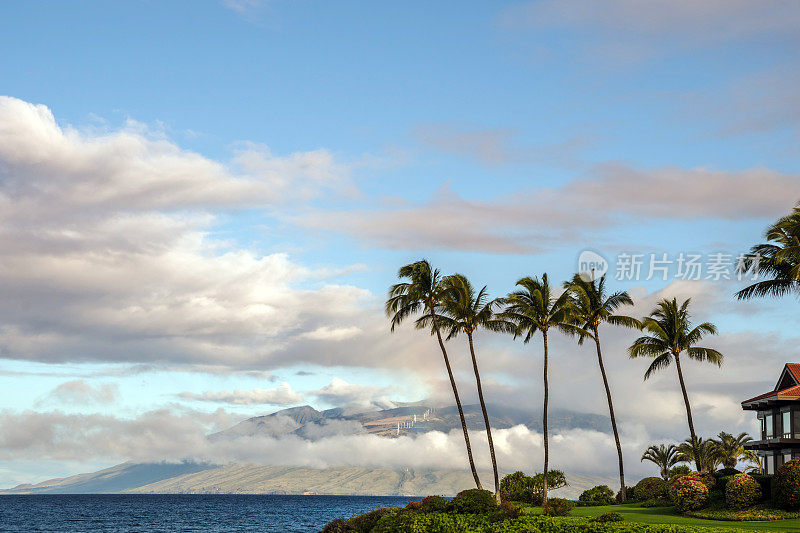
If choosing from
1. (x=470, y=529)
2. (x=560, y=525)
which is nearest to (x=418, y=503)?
(x=470, y=529)

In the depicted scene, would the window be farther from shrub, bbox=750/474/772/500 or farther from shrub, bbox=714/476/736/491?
shrub, bbox=750/474/772/500

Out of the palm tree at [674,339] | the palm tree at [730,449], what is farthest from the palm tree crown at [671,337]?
the palm tree at [730,449]

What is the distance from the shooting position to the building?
58250 millimetres

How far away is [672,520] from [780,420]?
2149 cm

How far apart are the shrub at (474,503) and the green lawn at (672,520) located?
620 centimetres

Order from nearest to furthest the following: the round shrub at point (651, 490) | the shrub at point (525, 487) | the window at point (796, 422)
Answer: the window at point (796, 422) → the round shrub at point (651, 490) → the shrub at point (525, 487)

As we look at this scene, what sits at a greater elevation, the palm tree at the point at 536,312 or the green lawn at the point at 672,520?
the palm tree at the point at 536,312

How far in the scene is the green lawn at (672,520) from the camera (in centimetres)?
3819

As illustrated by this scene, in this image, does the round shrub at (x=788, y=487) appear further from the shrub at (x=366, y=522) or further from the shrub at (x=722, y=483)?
the shrub at (x=366, y=522)

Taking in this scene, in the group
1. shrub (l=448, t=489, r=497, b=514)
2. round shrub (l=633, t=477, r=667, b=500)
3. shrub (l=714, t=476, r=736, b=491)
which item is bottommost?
round shrub (l=633, t=477, r=667, b=500)

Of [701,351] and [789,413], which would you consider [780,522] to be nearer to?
[789,413]

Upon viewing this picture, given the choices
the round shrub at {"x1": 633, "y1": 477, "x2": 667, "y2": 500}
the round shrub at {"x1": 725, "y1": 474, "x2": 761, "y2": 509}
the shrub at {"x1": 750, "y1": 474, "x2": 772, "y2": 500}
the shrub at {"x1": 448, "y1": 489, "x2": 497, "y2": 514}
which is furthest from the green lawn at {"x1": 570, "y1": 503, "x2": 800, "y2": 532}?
the shrub at {"x1": 448, "y1": 489, "x2": 497, "y2": 514}

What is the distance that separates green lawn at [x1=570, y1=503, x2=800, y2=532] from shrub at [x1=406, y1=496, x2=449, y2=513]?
360 inches

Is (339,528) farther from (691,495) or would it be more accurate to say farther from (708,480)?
(708,480)
